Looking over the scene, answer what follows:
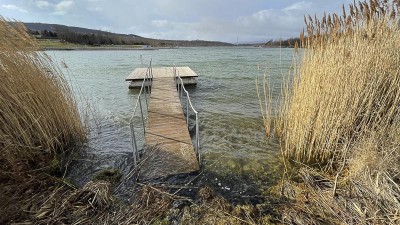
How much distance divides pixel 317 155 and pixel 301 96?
43.7 inches

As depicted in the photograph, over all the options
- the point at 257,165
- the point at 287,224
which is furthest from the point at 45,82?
the point at 287,224

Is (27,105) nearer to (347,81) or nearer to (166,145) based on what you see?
(166,145)

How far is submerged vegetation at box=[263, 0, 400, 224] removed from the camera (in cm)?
314

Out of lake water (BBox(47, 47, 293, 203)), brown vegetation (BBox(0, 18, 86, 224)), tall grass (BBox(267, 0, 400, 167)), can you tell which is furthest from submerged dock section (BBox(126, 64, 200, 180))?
tall grass (BBox(267, 0, 400, 167))

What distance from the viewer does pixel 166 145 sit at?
506 centimetres

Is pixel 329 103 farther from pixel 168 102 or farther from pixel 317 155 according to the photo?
pixel 168 102

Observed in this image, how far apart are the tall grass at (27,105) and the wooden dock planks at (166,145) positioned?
67.2 inches

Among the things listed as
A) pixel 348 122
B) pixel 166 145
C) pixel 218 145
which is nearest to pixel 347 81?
pixel 348 122

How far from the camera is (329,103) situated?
4.00 meters

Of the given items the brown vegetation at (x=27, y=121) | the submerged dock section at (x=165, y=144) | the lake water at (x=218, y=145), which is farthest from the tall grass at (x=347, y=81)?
the brown vegetation at (x=27, y=121)

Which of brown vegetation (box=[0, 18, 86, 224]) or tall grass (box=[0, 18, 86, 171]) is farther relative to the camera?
tall grass (box=[0, 18, 86, 171])

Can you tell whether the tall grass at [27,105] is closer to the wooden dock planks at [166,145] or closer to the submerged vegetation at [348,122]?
the wooden dock planks at [166,145]

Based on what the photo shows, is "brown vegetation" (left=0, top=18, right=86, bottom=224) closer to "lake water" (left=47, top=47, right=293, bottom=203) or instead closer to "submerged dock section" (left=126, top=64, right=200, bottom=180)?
"lake water" (left=47, top=47, right=293, bottom=203)

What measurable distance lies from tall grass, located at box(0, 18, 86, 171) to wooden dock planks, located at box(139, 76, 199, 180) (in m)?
1.71
